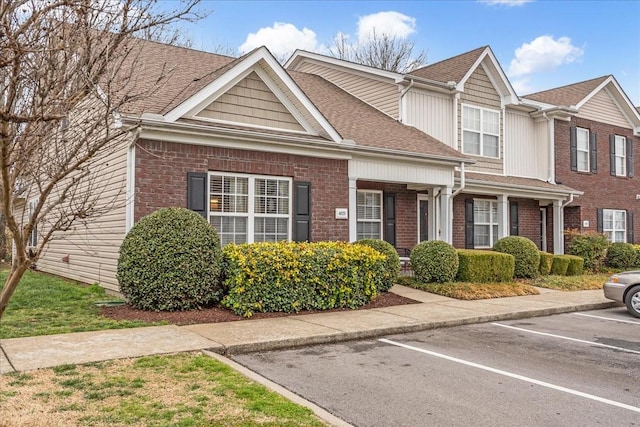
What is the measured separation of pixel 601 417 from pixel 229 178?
27.1 feet

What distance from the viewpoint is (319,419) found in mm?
4359

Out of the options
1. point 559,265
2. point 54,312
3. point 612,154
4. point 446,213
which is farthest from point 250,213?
point 612,154

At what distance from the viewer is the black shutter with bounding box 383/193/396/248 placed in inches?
614

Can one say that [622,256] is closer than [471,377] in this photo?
No

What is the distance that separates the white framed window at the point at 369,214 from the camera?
50.2 ft

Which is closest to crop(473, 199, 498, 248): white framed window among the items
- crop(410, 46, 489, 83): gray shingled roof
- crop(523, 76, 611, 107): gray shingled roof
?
crop(410, 46, 489, 83): gray shingled roof

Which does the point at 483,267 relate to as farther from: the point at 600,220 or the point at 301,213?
the point at 600,220

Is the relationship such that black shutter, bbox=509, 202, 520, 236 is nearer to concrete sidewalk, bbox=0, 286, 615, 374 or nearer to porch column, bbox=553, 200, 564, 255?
porch column, bbox=553, 200, 564, 255

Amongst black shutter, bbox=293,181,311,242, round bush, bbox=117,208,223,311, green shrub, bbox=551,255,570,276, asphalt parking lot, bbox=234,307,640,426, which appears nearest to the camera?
asphalt parking lot, bbox=234,307,640,426

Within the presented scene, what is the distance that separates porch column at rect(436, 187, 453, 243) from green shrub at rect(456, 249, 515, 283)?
4.52ft

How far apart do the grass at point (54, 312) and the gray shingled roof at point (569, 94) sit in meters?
17.5

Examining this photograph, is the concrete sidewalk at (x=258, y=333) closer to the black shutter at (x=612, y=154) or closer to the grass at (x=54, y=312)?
the grass at (x=54, y=312)

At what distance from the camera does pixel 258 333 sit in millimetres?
Result: 7609

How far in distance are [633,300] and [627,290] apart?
Answer: 262mm
